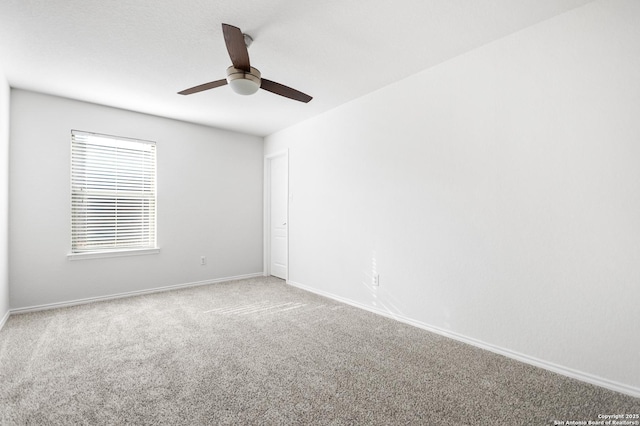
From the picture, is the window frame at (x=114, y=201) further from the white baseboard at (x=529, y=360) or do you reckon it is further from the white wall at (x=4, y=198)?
the white baseboard at (x=529, y=360)

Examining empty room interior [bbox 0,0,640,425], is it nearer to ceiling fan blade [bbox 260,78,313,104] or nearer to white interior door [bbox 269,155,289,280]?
ceiling fan blade [bbox 260,78,313,104]

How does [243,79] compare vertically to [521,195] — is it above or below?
above

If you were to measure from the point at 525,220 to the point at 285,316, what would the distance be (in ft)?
7.85

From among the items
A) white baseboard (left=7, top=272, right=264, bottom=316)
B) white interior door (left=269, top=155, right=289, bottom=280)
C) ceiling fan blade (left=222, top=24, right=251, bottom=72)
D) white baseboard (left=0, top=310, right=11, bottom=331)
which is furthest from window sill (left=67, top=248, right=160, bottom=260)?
ceiling fan blade (left=222, top=24, right=251, bottom=72)

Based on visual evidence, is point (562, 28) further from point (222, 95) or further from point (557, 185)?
point (222, 95)

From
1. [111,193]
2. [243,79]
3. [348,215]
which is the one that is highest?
[243,79]

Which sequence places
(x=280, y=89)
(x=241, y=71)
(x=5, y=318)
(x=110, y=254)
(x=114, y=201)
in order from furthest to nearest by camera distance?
1. (x=114, y=201)
2. (x=110, y=254)
3. (x=5, y=318)
4. (x=280, y=89)
5. (x=241, y=71)

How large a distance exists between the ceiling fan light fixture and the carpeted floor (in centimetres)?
206

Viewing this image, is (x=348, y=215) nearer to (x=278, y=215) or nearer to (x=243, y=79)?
(x=278, y=215)

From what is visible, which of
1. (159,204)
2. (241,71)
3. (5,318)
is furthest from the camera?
(159,204)

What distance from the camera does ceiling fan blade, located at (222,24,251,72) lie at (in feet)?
5.86

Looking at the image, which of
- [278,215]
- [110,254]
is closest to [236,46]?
[110,254]

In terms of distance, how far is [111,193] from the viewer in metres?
3.91

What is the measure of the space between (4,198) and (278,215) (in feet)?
10.7
